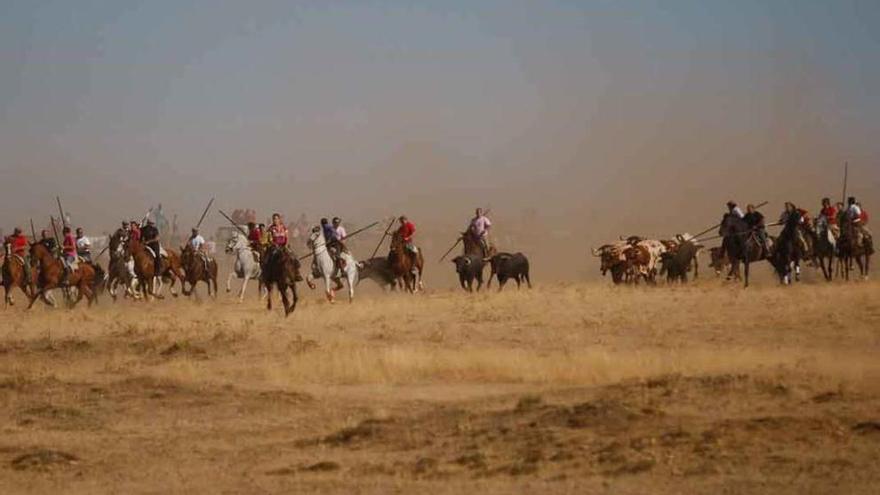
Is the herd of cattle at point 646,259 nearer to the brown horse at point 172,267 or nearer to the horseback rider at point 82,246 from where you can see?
the brown horse at point 172,267

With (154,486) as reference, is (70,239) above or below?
above

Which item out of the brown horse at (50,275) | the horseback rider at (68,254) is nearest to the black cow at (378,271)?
the brown horse at (50,275)

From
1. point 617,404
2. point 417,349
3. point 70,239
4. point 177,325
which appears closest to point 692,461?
point 617,404

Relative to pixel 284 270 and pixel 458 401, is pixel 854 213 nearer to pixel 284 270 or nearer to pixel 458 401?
pixel 284 270

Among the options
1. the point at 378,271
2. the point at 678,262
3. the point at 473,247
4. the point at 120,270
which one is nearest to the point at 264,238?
the point at 378,271

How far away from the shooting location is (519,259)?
4525 centimetres

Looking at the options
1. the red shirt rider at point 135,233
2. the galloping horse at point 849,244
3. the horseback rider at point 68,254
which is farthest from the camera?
the horseback rider at point 68,254

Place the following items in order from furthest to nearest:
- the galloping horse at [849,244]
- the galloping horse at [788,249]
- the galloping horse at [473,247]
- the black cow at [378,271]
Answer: the galloping horse at [473,247], the black cow at [378,271], the galloping horse at [849,244], the galloping horse at [788,249]

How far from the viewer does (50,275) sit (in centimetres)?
3994

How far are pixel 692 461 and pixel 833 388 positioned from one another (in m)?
4.91

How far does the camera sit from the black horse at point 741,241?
40125mm

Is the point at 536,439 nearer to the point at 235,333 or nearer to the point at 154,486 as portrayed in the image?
the point at 154,486

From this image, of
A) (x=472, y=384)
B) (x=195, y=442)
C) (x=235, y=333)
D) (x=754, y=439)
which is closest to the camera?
(x=754, y=439)

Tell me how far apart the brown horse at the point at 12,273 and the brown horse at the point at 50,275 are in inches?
15.3
